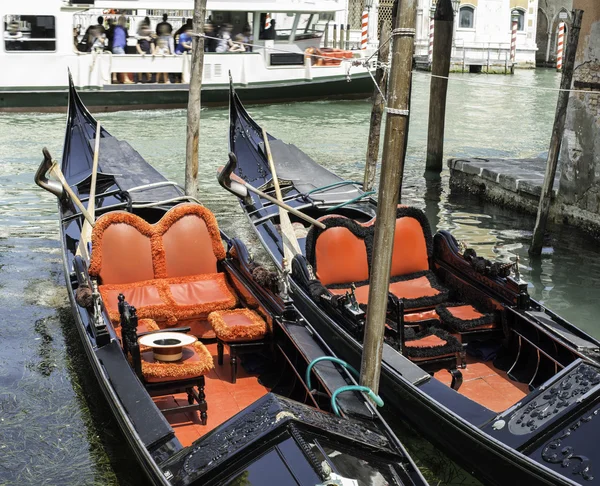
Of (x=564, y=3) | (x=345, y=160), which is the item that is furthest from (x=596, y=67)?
(x=564, y=3)

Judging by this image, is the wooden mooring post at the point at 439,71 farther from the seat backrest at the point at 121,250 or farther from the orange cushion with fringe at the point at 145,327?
the orange cushion with fringe at the point at 145,327

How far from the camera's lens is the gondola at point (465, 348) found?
2838mm

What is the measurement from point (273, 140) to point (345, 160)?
3002mm

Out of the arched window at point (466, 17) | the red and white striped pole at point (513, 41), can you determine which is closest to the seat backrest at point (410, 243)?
the red and white striped pole at point (513, 41)

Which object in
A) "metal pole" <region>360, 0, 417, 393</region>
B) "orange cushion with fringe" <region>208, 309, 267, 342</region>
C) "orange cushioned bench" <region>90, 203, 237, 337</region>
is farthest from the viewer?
"orange cushioned bench" <region>90, 203, 237, 337</region>

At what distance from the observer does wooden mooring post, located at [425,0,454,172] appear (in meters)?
7.58

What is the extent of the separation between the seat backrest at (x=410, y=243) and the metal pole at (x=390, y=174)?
→ 52.8 inches

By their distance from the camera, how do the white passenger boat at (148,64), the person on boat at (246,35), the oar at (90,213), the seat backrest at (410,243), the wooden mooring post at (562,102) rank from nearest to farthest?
the oar at (90,213), the seat backrest at (410,243), the wooden mooring post at (562,102), the white passenger boat at (148,64), the person on boat at (246,35)

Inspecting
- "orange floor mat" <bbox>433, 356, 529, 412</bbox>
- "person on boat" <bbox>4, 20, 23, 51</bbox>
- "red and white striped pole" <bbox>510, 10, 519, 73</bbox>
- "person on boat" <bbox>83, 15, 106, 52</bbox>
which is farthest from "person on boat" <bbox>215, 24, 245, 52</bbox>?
"orange floor mat" <bbox>433, 356, 529, 412</bbox>

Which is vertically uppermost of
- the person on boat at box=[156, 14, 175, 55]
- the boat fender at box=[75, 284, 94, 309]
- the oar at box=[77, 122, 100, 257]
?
the person on boat at box=[156, 14, 175, 55]

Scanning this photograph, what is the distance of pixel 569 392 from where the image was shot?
2930mm

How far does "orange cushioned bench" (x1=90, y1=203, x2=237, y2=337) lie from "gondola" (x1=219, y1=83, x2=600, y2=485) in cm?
41

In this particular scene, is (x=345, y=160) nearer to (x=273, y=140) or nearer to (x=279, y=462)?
(x=273, y=140)

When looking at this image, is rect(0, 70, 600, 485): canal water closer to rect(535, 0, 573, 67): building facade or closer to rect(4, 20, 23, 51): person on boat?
rect(4, 20, 23, 51): person on boat
